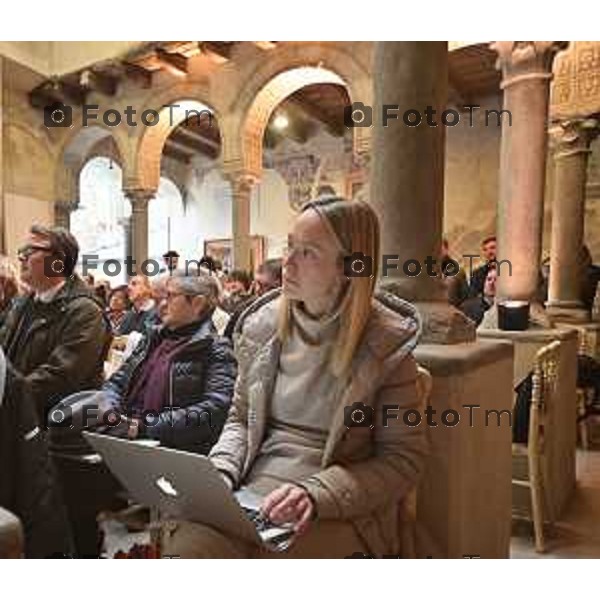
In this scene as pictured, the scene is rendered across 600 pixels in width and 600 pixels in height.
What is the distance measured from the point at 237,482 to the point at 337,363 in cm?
34

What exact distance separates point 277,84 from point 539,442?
18.3 ft

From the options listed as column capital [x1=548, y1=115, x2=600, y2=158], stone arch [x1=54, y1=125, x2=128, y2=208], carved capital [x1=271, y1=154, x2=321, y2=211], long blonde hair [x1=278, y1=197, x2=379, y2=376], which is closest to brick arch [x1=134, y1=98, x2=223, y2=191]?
stone arch [x1=54, y1=125, x2=128, y2=208]

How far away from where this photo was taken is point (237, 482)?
4.78 feet

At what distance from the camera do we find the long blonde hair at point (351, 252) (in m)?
1.40

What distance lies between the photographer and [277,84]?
744cm

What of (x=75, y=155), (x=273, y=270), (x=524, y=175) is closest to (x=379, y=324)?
(x=273, y=270)

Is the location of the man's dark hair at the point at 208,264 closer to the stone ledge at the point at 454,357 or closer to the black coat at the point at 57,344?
the black coat at the point at 57,344

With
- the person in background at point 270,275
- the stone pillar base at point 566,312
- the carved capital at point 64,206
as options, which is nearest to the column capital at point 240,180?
the carved capital at point 64,206

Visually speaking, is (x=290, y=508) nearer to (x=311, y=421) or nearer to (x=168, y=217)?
(x=311, y=421)

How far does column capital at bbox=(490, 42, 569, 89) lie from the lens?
3.63 m

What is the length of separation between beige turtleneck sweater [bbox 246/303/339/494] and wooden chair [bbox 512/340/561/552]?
1621mm

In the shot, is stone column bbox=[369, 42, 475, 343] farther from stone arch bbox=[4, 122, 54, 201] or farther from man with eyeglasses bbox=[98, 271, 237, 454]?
stone arch bbox=[4, 122, 54, 201]
